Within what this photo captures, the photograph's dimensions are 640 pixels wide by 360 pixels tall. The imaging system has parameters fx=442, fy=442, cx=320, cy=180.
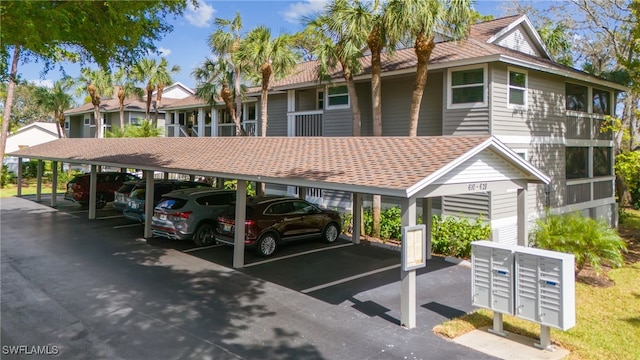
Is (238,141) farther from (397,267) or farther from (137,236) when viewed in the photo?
(397,267)

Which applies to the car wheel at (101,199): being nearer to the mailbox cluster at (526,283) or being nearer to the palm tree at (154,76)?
the palm tree at (154,76)

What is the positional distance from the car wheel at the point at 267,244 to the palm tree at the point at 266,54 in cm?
792

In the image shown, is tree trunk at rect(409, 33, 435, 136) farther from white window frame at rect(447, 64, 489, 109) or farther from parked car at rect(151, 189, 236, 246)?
parked car at rect(151, 189, 236, 246)

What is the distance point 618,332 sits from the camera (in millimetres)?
8398

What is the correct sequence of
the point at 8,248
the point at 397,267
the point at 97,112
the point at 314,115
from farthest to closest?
the point at 97,112 → the point at 314,115 → the point at 8,248 → the point at 397,267

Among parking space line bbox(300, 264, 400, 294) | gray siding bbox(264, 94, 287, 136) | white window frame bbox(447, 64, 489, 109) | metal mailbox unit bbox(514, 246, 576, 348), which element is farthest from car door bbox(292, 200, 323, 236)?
gray siding bbox(264, 94, 287, 136)

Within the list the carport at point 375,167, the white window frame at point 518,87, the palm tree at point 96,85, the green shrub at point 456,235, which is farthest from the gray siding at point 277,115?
the palm tree at point 96,85

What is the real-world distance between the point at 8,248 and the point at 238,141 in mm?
8070

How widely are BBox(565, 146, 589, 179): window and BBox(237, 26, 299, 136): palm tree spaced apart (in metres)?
12.8

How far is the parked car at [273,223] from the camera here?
1285 cm

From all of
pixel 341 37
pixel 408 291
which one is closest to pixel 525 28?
pixel 341 37

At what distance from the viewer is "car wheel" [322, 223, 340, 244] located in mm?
15125

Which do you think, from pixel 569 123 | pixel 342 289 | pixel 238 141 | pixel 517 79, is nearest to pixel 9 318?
pixel 342 289

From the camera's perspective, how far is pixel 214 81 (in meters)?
25.9
